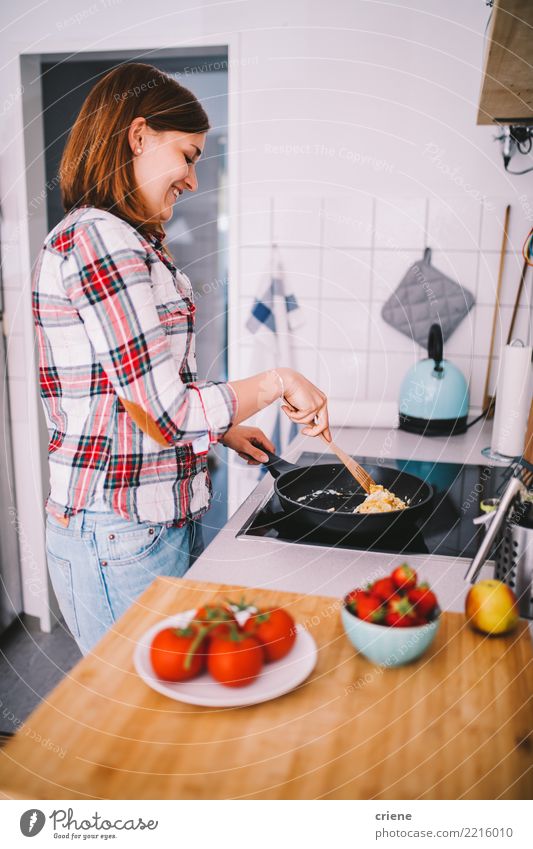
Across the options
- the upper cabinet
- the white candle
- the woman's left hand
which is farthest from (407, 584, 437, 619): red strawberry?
the white candle

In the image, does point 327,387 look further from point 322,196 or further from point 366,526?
point 366,526

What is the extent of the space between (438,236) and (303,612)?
1.19 m

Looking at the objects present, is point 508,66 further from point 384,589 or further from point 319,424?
point 384,589

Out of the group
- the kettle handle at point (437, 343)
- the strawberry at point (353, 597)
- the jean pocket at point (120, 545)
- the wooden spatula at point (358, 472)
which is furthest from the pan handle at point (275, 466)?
the kettle handle at point (437, 343)

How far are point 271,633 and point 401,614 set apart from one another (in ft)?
0.39

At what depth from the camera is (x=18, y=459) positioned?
197 centimetres

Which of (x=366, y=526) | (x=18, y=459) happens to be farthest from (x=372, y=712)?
(x=18, y=459)

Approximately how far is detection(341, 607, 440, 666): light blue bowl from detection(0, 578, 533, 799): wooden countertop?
0.5 inches

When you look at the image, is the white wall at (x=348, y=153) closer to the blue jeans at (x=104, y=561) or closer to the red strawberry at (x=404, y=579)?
the blue jeans at (x=104, y=561)

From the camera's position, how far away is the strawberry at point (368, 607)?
609 millimetres

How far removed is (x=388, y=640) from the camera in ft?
1.96

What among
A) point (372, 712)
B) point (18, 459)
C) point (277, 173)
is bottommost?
point (18, 459)

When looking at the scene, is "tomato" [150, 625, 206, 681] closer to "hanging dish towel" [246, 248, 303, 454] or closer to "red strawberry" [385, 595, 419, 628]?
"red strawberry" [385, 595, 419, 628]
